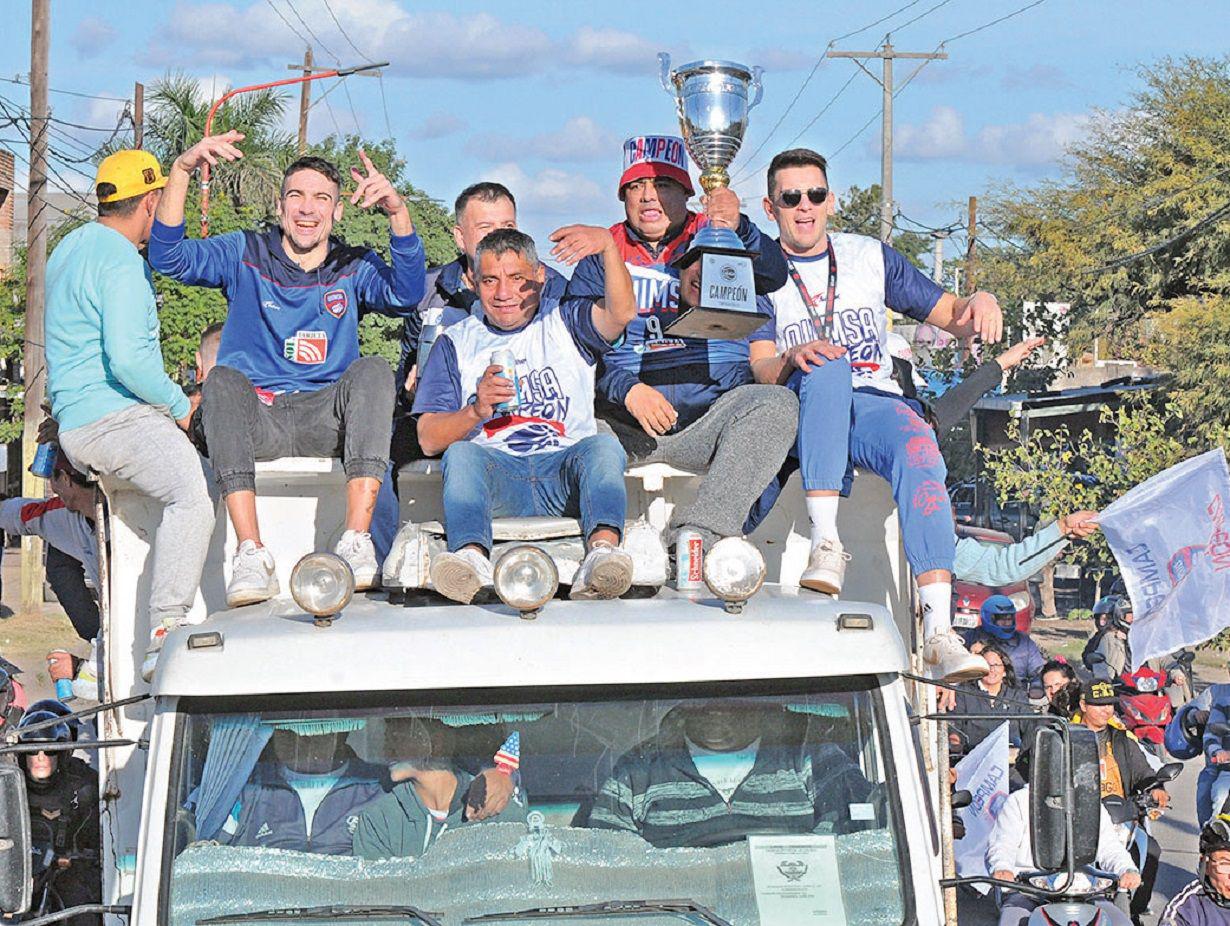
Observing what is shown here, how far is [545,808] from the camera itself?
4.30 metres

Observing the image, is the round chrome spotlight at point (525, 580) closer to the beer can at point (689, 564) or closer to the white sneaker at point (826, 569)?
the beer can at point (689, 564)

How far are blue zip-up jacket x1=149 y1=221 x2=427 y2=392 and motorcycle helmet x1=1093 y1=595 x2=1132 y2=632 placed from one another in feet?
30.6

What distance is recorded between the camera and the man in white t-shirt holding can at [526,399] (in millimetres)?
5375

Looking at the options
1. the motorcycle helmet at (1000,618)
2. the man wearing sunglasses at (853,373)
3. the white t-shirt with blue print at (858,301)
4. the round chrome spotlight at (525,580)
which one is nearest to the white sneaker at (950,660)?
the man wearing sunglasses at (853,373)

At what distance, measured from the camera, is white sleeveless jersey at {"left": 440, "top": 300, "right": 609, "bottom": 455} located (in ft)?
19.2

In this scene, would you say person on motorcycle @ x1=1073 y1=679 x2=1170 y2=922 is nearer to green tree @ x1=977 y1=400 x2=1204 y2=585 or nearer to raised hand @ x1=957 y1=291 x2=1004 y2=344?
raised hand @ x1=957 y1=291 x2=1004 y2=344

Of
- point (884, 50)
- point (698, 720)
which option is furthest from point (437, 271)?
point (884, 50)

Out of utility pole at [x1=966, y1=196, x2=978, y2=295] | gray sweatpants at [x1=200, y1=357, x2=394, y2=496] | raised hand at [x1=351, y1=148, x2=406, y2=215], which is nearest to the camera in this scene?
gray sweatpants at [x1=200, y1=357, x2=394, y2=496]

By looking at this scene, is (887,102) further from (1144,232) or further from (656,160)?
(656,160)

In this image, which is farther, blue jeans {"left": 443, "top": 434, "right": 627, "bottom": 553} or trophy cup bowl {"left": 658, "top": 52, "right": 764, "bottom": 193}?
trophy cup bowl {"left": 658, "top": 52, "right": 764, "bottom": 193}

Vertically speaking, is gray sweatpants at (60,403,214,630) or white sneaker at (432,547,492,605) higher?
gray sweatpants at (60,403,214,630)

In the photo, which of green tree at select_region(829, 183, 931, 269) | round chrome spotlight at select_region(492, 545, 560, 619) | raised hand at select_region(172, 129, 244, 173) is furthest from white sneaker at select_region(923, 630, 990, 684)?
green tree at select_region(829, 183, 931, 269)

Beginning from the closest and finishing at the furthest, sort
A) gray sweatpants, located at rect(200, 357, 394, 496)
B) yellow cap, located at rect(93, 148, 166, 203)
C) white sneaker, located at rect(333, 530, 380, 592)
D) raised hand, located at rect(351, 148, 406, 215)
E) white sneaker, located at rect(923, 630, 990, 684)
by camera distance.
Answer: white sneaker, located at rect(333, 530, 380, 592), white sneaker, located at rect(923, 630, 990, 684), gray sweatpants, located at rect(200, 357, 394, 496), yellow cap, located at rect(93, 148, 166, 203), raised hand, located at rect(351, 148, 406, 215)

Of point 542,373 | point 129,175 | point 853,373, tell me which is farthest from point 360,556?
point 853,373
